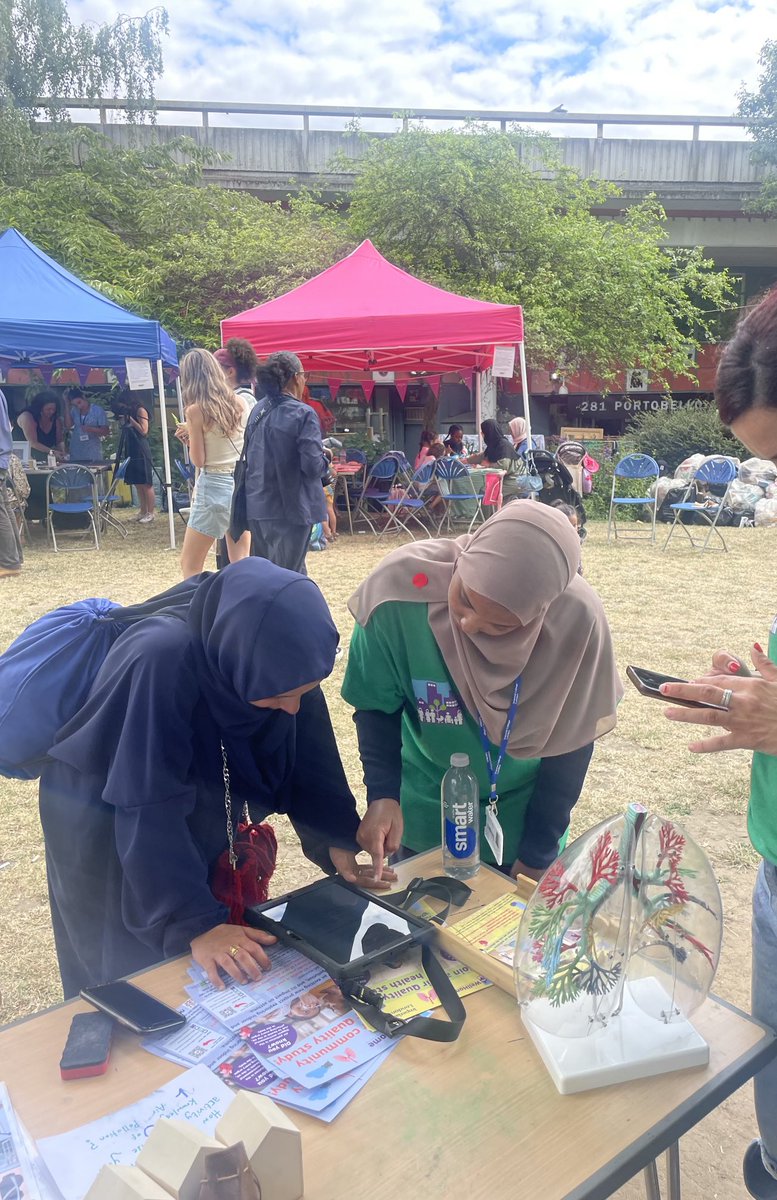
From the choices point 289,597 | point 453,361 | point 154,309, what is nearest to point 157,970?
point 289,597

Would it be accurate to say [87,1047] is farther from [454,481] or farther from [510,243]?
[510,243]

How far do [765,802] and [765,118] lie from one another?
876 inches

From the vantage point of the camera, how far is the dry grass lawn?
2496mm

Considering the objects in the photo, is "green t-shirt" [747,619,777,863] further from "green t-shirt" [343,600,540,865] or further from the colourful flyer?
"green t-shirt" [343,600,540,865]

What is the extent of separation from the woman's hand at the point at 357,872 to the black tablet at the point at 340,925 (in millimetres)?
64

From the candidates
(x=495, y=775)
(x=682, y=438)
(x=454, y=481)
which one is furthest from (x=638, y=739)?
(x=682, y=438)

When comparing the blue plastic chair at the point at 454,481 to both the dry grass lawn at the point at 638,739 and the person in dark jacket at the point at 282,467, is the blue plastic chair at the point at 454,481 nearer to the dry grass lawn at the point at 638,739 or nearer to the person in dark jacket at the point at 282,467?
the dry grass lawn at the point at 638,739

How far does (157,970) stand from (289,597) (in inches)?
26.4

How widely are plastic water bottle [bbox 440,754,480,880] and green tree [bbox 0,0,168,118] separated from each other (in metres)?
18.4

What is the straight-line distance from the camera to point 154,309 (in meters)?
14.6

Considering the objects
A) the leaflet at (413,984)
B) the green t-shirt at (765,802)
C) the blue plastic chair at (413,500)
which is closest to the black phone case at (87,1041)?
the leaflet at (413,984)

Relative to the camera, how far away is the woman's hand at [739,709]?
1.32 m

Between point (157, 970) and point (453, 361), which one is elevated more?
point (453, 361)

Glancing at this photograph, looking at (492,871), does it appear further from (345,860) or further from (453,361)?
(453,361)
